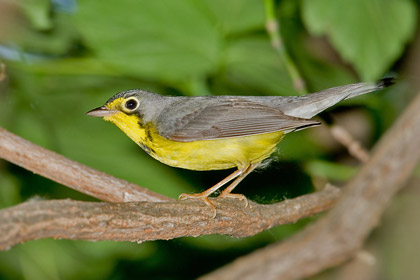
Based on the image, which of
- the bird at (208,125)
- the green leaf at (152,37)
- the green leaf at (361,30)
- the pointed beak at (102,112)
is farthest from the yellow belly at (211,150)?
the green leaf at (152,37)

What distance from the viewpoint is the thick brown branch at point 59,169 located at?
2742mm

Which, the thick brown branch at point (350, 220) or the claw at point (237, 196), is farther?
the thick brown branch at point (350, 220)

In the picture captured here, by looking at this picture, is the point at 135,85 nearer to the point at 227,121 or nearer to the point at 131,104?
the point at 131,104

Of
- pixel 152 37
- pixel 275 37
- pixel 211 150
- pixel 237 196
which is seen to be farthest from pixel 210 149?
pixel 152 37

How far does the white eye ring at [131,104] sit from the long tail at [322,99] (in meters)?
0.83

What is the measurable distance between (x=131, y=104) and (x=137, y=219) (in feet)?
3.41

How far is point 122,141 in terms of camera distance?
474 cm

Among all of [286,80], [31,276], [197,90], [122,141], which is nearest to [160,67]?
[197,90]

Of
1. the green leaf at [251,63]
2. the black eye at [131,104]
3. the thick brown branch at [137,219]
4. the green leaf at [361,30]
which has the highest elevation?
the green leaf at [251,63]

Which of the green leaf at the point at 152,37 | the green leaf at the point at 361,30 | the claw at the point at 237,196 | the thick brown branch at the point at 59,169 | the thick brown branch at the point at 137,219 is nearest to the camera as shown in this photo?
the thick brown branch at the point at 137,219

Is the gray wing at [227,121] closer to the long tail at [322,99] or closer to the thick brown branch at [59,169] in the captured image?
the long tail at [322,99]

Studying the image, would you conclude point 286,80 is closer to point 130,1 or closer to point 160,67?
point 160,67

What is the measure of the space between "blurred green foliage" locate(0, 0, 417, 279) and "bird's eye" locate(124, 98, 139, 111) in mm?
1169

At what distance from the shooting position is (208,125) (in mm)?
3273
